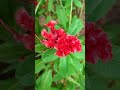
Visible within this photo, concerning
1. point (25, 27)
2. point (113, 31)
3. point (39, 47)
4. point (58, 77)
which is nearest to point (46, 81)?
point (58, 77)

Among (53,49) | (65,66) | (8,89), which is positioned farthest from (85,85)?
(8,89)

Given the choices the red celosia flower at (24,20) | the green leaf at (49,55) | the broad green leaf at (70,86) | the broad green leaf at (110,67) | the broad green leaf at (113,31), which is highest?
the red celosia flower at (24,20)

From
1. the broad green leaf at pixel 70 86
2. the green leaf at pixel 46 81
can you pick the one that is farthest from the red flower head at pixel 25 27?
the broad green leaf at pixel 70 86

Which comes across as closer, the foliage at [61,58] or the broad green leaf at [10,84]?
the foliage at [61,58]

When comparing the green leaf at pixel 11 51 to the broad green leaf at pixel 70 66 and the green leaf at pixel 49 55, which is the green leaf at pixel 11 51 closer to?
the green leaf at pixel 49 55

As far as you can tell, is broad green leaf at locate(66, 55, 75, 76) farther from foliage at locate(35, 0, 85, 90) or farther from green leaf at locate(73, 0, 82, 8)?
green leaf at locate(73, 0, 82, 8)

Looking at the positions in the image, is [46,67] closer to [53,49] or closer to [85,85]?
[53,49]

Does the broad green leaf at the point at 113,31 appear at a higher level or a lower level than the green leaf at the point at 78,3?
lower
